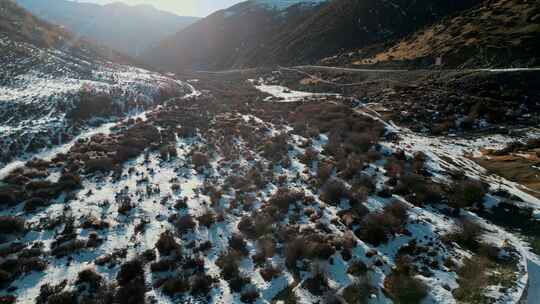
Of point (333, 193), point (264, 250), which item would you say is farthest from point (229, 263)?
point (333, 193)

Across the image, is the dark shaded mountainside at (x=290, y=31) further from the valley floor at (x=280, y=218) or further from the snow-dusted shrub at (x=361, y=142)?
the valley floor at (x=280, y=218)

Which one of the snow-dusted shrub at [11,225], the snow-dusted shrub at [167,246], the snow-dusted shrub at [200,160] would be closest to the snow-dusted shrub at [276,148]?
the snow-dusted shrub at [200,160]

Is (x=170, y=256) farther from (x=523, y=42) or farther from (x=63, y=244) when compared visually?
(x=523, y=42)

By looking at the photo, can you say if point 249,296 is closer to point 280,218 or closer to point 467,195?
point 280,218

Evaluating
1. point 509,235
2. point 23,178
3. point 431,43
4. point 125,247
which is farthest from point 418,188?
point 431,43

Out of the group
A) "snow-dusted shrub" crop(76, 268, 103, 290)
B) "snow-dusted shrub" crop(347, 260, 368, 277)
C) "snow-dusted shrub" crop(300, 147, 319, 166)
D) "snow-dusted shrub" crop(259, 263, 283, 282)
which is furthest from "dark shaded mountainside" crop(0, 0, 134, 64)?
"snow-dusted shrub" crop(347, 260, 368, 277)
